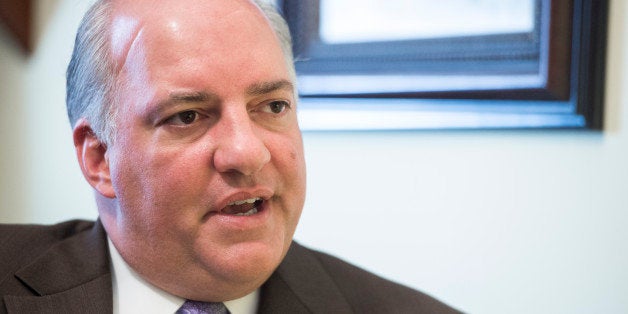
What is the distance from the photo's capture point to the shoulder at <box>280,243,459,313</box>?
55.0 inches

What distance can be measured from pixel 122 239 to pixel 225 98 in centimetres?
30

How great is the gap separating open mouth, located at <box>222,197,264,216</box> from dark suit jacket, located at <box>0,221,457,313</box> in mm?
231

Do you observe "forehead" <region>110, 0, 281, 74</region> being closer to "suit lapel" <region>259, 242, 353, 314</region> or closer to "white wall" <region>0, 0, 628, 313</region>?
"suit lapel" <region>259, 242, 353, 314</region>

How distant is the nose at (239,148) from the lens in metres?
1.13

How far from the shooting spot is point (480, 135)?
1590 millimetres

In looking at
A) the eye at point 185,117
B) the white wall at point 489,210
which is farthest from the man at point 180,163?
the white wall at point 489,210

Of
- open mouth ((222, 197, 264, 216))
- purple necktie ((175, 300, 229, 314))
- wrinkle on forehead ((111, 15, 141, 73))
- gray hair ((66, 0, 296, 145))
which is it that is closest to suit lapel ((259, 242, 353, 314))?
purple necktie ((175, 300, 229, 314))

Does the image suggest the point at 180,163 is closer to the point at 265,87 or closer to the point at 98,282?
the point at 265,87

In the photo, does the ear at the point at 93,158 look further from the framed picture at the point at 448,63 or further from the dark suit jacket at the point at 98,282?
the framed picture at the point at 448,63

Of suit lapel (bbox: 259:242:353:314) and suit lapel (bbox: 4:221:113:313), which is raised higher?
suit lapel (bbox: 4:221:113:313)

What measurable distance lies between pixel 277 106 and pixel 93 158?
1.03 ft

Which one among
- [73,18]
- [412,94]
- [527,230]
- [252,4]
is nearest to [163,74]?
[252,4]

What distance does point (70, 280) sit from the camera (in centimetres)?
133

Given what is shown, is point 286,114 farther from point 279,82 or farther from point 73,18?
point 73,18
